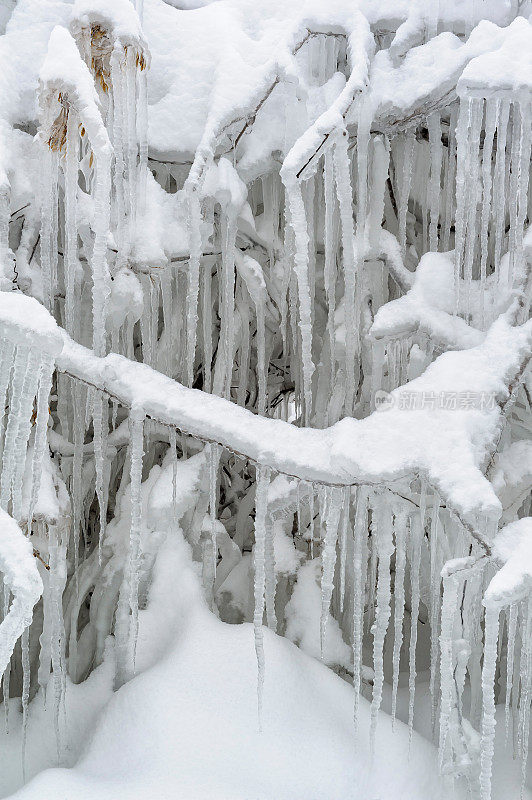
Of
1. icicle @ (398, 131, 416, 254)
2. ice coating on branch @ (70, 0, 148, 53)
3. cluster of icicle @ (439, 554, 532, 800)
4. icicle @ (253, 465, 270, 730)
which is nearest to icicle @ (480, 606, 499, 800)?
cluster of icicle @ (439, 554, 532, 800)

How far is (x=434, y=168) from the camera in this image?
→ 2016mm

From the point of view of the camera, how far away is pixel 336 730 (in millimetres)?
1757

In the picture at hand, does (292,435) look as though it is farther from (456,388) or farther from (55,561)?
(55,561)

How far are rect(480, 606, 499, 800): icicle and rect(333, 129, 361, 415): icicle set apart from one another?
2.47ft

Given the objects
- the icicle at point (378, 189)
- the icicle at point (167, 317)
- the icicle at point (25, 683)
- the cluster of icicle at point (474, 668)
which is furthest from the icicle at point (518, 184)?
the icicle at point (25, 683)

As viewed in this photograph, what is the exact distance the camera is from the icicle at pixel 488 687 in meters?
1.36

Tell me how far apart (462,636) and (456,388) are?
0.57 meters

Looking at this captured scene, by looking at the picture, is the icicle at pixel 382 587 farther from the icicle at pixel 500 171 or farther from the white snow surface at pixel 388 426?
the icicle at pixel 500 171

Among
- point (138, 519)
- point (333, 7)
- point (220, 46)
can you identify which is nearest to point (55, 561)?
point (138, 519)

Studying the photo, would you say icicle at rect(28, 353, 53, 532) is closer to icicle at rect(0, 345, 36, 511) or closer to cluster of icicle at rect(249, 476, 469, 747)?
icicle at rect(0, 345, 36, 511)

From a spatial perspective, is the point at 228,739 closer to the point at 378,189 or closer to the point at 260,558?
the point at 260,558

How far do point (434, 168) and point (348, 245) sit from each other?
0.41 meters

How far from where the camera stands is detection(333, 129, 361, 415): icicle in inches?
68.2

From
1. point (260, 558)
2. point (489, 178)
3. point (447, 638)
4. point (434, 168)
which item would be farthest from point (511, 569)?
point (434, 168)
